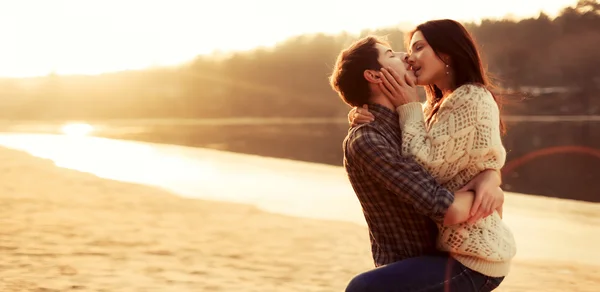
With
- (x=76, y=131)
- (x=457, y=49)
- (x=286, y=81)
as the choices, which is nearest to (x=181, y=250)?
(x=457, y=49)

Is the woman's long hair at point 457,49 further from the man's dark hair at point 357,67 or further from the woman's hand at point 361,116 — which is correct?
the woman's hand at point 361,116

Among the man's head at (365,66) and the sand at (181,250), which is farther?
the sand at (181,250)

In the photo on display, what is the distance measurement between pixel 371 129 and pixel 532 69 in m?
99.1

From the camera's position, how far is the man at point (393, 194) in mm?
2156

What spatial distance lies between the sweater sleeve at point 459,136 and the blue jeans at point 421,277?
0.29 metres

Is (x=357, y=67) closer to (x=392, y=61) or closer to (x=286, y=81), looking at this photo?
(x=392, y=61)

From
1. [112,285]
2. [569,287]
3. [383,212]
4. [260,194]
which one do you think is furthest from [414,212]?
[260,194]

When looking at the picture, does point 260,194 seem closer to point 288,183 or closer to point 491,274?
point 288,183

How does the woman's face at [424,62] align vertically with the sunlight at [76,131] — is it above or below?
above

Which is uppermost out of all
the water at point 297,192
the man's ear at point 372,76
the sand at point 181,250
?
the man's ear at point 372,76

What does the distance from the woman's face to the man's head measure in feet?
0.14

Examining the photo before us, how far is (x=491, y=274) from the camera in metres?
2.33

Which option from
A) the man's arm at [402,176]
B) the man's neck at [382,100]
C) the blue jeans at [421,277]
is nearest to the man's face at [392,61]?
the man's neck at [382,100]

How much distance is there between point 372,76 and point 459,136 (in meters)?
0.38
